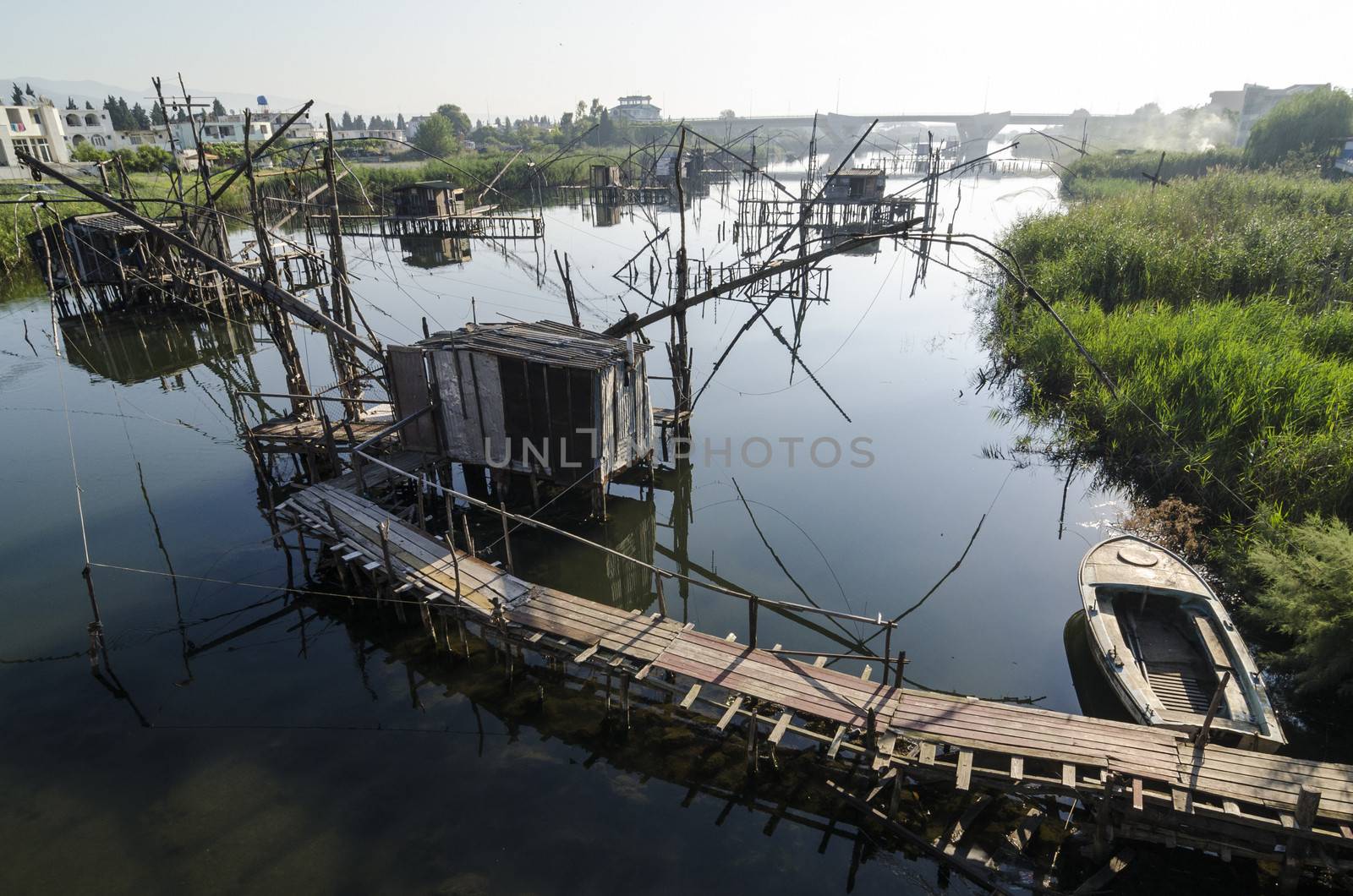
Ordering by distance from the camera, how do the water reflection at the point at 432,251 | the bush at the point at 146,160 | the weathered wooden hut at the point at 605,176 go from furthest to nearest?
the weathered wooden hut at the point at 605,176, the bush at the point at 146,160, the water reflection at the point at 432,251

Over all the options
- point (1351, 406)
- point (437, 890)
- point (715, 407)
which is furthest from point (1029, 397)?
point (437, 890)

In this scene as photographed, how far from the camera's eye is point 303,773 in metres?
9.90

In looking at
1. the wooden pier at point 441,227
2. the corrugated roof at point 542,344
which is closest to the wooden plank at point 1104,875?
the corrugated roof at point 542,344

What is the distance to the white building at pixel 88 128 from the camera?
8775cm

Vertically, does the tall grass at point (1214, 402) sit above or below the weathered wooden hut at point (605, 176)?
below

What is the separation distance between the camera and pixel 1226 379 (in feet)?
54.0

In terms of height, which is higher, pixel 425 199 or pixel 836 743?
pixel 425 199

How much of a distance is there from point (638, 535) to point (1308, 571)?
39.9 ft

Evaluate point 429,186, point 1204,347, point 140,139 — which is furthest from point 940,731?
point 140,139

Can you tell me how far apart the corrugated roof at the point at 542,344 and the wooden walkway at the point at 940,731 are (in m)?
4.47

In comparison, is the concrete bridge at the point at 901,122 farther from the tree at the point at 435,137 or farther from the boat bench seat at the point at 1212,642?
the boat bench seat at the point at 1212,642

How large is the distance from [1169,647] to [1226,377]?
879cm

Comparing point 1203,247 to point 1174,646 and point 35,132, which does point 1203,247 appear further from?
point 35,132

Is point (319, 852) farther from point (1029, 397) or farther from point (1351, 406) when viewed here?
point (1029, 397)
